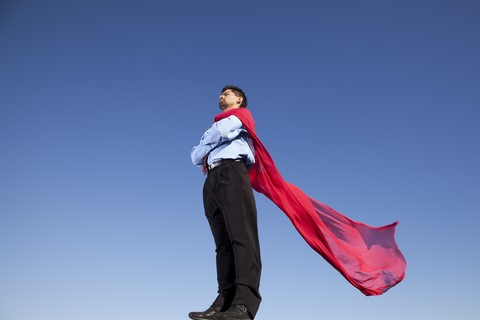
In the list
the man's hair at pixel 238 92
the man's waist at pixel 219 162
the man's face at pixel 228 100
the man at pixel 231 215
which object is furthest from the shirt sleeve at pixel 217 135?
the man's hair at pixel 238 92

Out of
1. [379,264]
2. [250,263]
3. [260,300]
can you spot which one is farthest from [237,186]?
[379,264]

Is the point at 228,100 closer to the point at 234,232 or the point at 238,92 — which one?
the point at 238,92

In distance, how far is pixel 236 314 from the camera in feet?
11.3

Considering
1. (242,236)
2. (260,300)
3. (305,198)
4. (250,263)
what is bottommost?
(260,300)

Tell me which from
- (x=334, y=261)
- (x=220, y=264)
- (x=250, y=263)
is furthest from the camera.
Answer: (x=334, y=261)

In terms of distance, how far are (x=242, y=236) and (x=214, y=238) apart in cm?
49

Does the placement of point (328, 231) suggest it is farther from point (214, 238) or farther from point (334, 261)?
point (214, 238)

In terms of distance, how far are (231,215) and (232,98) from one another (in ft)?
4.67

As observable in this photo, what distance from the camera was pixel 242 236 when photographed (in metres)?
3.75

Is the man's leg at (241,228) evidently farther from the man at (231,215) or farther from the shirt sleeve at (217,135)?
the shirt sleeve at (217,135)

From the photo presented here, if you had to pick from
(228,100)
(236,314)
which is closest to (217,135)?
(228,100)

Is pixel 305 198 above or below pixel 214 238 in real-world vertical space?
above

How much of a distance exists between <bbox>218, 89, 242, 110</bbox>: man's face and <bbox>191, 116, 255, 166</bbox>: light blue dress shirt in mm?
475

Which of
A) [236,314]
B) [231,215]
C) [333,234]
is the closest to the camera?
[236,314]
